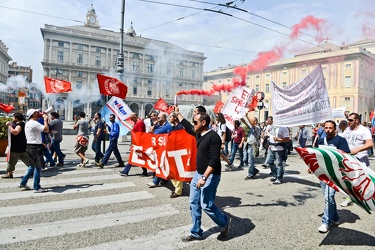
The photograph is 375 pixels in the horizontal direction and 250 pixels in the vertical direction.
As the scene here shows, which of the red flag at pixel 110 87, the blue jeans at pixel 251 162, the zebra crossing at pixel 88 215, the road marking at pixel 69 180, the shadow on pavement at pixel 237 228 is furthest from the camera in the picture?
the red flag at pixel 110 87

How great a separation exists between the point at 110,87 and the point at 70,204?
241 inches

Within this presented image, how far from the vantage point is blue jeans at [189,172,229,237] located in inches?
151

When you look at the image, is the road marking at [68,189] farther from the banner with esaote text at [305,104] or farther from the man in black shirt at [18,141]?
the banner with esaote text at [305,104]

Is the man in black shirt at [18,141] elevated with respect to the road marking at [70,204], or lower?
elevated

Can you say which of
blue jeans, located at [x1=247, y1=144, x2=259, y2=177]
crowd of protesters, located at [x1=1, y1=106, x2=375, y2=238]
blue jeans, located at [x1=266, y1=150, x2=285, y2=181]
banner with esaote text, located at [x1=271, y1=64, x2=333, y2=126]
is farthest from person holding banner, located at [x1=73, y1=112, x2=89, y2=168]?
banner with esaote text, located at [x1=271, y1=64, x2=333, y2=126]

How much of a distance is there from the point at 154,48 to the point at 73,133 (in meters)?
50.8

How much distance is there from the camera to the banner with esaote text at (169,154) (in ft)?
17.5

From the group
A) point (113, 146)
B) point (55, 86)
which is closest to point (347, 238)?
point (113, 146)

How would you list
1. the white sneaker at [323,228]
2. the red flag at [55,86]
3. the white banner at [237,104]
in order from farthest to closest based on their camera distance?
the red flag at [55,86] → the white banner at [237,104] → the white sneaker at [323,228]

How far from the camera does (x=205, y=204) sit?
12.5 feet

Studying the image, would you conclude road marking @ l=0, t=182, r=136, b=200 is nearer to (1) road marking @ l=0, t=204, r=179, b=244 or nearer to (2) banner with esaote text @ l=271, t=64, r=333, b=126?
(1) road marking @ l=0, t=204, r=179, b=244

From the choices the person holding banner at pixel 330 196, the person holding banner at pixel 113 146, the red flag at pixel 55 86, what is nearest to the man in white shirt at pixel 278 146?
the person holding banner at pixel 330 196

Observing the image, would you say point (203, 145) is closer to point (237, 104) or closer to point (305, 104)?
point (305, 104)

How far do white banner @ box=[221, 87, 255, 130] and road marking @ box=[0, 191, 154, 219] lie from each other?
446 centimetres
